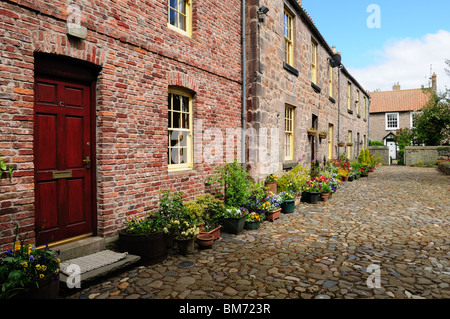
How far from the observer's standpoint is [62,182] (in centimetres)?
430

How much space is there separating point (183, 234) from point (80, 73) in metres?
3.10

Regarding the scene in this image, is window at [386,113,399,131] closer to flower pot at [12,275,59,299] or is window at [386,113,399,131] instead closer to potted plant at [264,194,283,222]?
potted plant at [264,194,283,222]

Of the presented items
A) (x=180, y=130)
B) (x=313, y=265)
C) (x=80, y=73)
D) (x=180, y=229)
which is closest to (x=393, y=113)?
(x=180, y=130)

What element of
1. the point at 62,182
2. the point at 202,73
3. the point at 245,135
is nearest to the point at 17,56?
the point at 62,182

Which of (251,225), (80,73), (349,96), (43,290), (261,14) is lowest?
(251,225)

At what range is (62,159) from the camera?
169 inches

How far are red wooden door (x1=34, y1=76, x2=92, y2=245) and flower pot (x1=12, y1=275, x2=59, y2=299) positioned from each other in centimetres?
86

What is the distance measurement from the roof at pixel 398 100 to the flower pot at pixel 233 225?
3606cm

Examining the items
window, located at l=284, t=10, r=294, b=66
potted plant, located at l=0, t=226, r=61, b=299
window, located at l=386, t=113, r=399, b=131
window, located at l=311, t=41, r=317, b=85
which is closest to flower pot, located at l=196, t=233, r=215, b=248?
potted plant, located at l=0, t=226, r=61, b=299

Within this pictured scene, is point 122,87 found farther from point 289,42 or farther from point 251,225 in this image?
point 289,42

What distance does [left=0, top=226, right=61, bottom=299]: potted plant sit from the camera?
2.96 meters

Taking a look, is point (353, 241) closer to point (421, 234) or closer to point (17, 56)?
point (421, 234)

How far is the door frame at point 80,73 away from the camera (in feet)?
13.1
